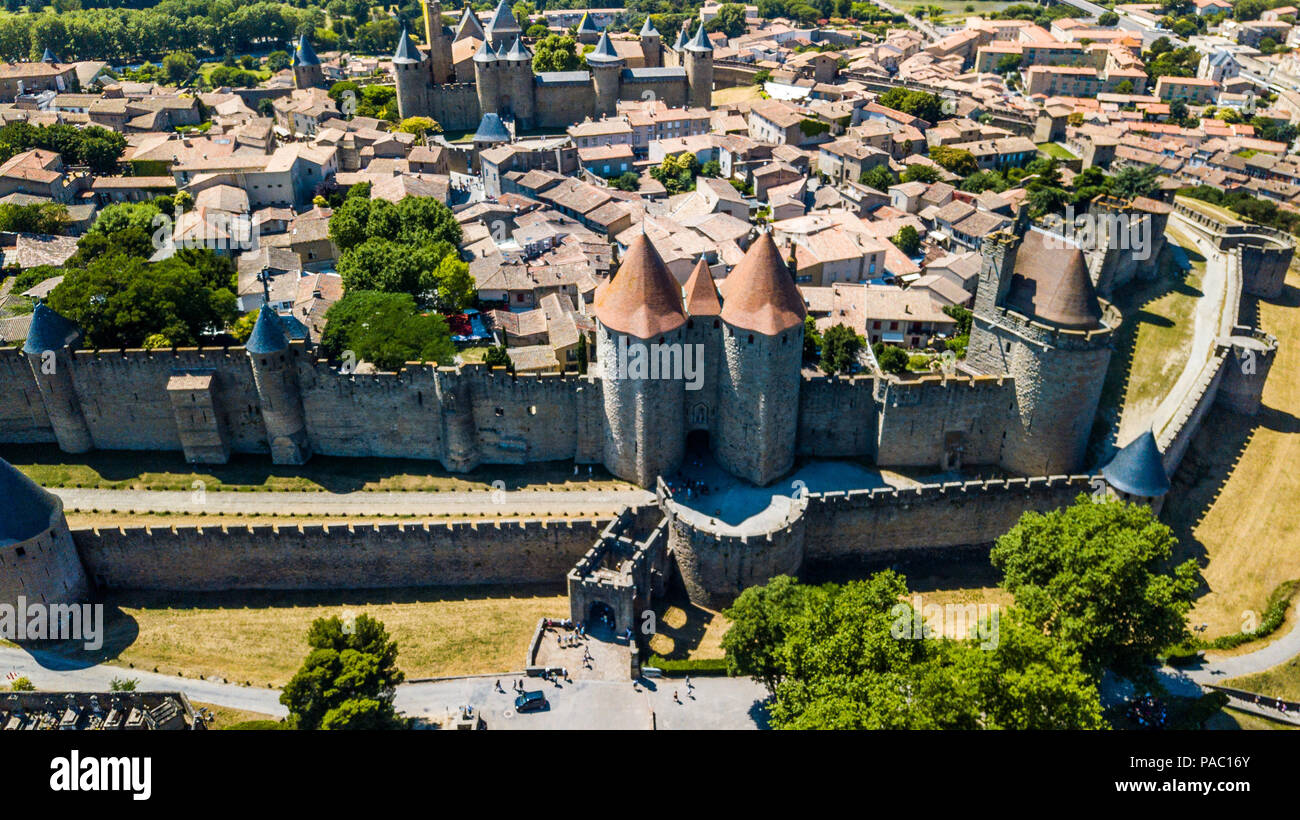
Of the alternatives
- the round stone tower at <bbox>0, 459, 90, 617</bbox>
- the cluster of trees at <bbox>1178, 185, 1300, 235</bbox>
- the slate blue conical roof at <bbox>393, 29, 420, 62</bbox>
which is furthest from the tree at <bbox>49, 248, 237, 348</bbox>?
the cluster of trees at <bbox>1178, 185, 1300, 235</bbox>

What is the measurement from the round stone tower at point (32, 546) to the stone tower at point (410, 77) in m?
69.2

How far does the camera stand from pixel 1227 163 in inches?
4085

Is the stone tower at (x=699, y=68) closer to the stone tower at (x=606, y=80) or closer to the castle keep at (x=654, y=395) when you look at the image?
the stone tower at (x=606, y=80)

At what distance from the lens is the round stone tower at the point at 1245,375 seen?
54750 millimetres

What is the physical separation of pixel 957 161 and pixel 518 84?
1828 inches

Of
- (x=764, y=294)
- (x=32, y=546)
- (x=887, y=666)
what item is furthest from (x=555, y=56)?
(x=887, y=666)

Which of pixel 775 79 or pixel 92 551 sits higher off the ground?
pixel 775 79

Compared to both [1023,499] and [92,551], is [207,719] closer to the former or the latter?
[92,551]

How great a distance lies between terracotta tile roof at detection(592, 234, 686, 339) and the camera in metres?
41.4

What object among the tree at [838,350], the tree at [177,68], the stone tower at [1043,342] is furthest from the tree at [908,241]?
the tree at [177,68]

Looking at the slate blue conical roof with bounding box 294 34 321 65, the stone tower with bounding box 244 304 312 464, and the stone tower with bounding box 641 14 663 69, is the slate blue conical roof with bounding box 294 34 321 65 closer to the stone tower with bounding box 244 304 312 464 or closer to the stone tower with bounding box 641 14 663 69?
the stone tower with bounding box 641 14 663 69

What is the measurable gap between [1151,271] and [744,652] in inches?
1999

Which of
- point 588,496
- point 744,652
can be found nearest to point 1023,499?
point 744,652

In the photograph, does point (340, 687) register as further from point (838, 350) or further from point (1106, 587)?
point (838, 350)
